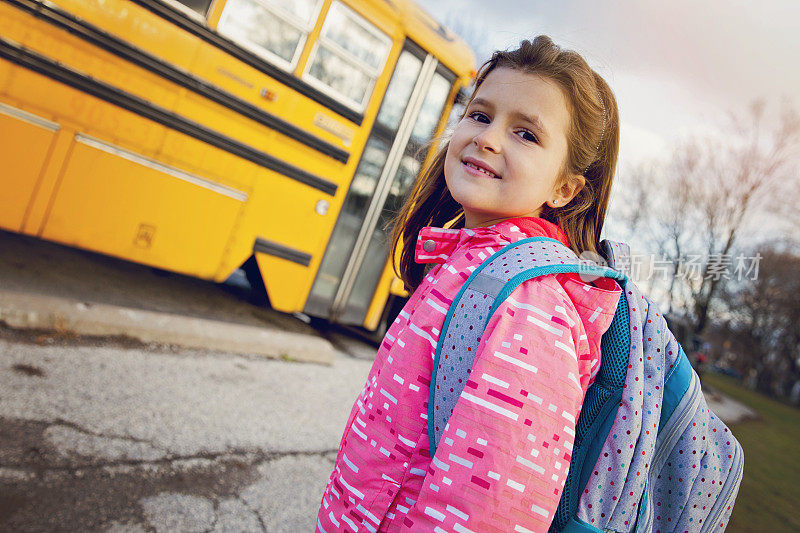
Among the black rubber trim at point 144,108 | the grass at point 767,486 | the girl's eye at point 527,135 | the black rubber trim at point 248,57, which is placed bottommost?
the grass at point 767,486

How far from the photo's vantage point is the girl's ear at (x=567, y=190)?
107 cm

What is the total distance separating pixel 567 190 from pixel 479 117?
23cm

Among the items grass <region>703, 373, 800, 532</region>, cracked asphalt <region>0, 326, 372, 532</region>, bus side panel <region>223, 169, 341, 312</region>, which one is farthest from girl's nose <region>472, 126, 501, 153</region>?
grass <region>703, 373, 800, 532</region>

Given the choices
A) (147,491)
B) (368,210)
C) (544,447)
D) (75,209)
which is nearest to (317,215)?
(368,210)

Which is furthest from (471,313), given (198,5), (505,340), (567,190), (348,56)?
(348,56)

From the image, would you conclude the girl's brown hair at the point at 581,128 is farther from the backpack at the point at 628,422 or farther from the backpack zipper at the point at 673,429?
the backpack zipper at the point at 673,429

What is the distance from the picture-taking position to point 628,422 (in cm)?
79

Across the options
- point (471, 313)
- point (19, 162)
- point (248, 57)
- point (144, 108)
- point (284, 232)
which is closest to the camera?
point (471, 313)

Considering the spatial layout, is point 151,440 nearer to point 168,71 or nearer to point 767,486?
point 168,71

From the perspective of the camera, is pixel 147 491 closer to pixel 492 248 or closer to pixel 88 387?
pixel 88 387

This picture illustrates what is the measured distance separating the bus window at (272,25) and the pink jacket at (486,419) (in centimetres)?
292

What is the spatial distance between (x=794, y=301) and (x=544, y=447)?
2735cm

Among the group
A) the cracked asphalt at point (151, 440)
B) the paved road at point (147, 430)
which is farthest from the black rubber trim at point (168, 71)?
the cracked asphalt at point (151, 440)

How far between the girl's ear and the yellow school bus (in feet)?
6.04
